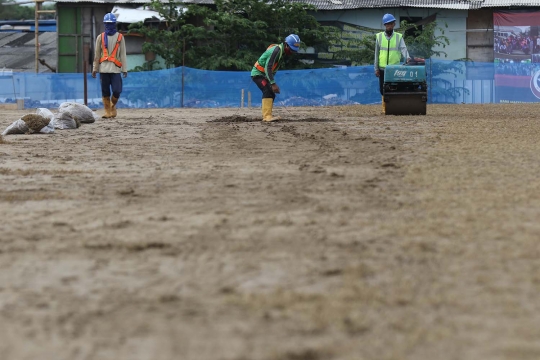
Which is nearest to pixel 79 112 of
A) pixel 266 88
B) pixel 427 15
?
pixel 266 88

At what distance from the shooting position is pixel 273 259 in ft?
14.5

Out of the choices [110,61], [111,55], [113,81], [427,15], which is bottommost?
[113,81]

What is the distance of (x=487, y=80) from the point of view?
86.8 ft

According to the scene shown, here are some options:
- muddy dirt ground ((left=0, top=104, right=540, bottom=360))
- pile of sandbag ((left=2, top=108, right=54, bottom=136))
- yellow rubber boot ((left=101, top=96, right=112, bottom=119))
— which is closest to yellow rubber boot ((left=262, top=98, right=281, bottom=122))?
yellow rubber boot ((left=101, top=96, right=112, bottom=119))

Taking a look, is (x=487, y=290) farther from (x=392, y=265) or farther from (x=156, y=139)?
(x=156, y=139)

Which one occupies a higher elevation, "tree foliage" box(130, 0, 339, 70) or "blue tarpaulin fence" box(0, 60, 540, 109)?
"tree foliage" box(130, 0, 339, 70)

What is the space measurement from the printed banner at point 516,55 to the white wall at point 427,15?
1270 millimetres

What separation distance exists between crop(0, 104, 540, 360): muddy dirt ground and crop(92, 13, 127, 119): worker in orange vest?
8370 millimetres

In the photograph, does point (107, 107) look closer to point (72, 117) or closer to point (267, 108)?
point (72, 117)

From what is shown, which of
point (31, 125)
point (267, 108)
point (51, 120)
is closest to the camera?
point (31, 125)

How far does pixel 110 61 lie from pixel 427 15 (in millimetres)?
15980

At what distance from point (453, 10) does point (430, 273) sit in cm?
2723

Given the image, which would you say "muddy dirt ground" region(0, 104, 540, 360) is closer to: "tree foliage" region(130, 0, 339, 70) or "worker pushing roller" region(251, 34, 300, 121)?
"worker pushing roller" region(251, 34, 300, 121)

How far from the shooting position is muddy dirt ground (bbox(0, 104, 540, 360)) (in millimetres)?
3236
